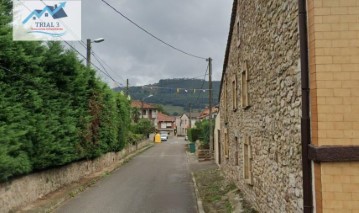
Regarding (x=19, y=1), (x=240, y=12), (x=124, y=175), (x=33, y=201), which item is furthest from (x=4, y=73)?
(x=124, y=175)

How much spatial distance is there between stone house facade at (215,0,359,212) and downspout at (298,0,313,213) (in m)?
0.02

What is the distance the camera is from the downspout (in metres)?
5.25

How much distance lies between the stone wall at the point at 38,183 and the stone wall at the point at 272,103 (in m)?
7.19

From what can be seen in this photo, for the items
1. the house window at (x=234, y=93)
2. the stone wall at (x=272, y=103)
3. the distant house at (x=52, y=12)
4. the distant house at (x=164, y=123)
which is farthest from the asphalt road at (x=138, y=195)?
the distant house at (x=164, y=123)

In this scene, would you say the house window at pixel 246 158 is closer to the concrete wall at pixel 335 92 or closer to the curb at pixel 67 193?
the concrete wall at pixel 335 92

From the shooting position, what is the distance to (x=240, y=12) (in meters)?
12.0

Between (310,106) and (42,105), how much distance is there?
32.1 ft

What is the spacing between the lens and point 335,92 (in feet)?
16.5

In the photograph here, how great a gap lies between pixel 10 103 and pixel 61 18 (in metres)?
4.30

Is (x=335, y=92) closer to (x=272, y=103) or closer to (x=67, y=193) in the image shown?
(x=272, y=103)

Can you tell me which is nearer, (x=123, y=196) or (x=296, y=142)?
(x=296, y=142)

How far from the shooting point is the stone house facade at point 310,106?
492 cm

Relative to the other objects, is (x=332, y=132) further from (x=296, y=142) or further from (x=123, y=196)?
(x=123, y=196)

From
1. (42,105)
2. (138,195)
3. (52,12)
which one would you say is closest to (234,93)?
(138,195)
